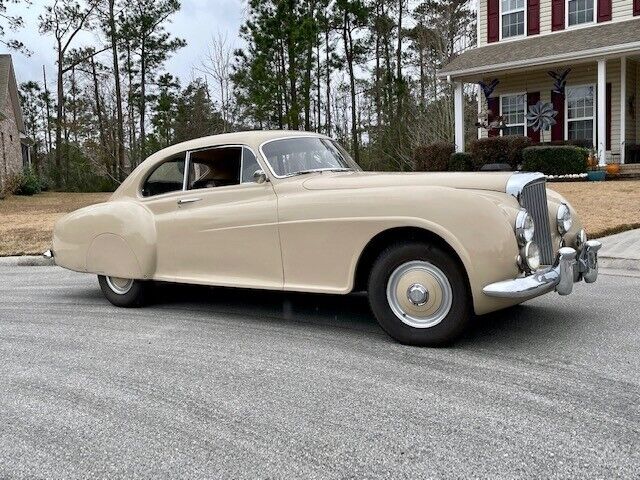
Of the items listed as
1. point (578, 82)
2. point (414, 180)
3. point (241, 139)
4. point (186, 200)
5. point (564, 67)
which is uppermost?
point (564, 67)

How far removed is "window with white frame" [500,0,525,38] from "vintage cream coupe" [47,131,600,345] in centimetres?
1772

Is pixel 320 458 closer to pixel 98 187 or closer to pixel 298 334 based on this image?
pixel 298 334

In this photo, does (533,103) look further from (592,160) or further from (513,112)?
(592,160)

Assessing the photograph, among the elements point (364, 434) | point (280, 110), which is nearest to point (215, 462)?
point (364, 434)

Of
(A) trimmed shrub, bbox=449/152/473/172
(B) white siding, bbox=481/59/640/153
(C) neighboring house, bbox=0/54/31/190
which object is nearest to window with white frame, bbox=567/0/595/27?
(B) white siding, bbox=481/59/640/153

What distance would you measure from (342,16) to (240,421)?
109 ft

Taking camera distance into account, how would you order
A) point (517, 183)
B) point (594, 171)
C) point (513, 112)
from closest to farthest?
point (517, 183)
point (594, 171)
point (513, 112)

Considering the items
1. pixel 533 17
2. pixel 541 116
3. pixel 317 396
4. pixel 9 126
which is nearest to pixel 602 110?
pixel 541 116

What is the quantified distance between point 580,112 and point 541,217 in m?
16.9

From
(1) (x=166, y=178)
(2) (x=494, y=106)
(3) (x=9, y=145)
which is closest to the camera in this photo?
(1) (x=166, y=178)

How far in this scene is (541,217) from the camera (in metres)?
4.42

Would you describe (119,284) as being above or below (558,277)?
below

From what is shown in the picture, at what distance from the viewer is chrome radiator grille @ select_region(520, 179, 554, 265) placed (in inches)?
170

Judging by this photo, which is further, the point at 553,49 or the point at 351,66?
the point at 351,66
